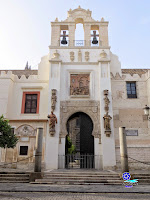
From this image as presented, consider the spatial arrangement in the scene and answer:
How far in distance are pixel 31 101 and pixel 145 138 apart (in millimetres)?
10455

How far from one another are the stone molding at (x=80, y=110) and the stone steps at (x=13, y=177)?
5.47 metres

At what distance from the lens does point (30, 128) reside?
1486 cm

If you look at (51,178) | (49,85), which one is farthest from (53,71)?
(51,178)

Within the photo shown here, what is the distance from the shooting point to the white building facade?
1418 centimetres

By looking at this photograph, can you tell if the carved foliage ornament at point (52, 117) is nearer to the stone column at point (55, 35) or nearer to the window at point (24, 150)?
the window at point (24, 150)

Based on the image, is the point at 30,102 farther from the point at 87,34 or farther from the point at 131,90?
the point at 131,90

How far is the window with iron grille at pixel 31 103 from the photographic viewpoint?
16094 millimetres

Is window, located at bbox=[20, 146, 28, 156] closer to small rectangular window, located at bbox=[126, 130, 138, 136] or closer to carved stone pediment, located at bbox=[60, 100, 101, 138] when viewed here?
carved stone pediment, located at bbox=[60, 100, 101, 138]

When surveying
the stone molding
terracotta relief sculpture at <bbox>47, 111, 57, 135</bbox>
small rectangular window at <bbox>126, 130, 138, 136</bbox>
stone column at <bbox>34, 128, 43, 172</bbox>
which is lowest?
stone column at <bbox>34, 128, 43, 172</bbox>

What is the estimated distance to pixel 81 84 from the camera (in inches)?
643


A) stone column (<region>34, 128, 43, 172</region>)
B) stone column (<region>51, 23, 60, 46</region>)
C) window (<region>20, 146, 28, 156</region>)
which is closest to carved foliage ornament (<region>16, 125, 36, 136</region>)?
window (<region>20, 146, 28, 156</region>)

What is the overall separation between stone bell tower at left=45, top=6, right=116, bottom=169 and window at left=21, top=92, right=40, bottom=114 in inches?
65.3

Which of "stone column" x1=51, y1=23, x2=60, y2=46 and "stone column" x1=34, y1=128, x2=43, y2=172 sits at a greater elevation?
"stone column" x1=51, y1=23, x2=60, y2=46

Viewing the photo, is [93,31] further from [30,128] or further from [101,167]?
[101,167]
